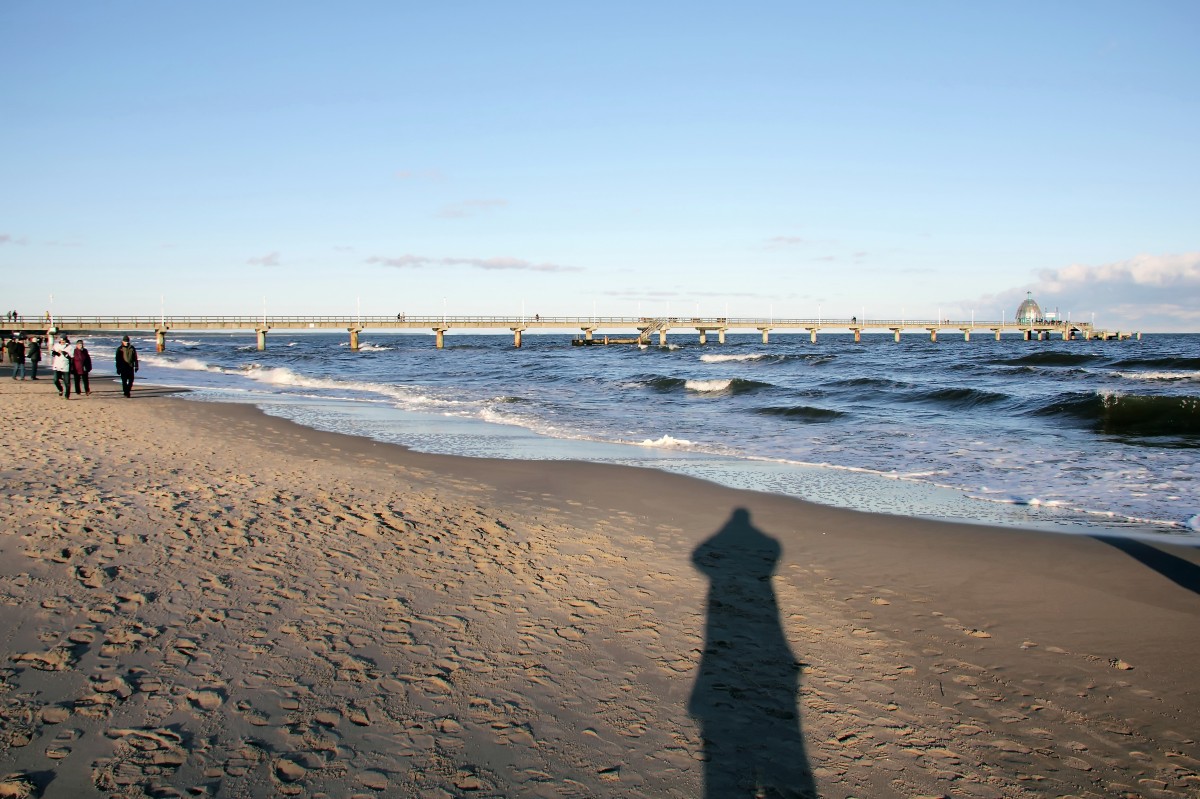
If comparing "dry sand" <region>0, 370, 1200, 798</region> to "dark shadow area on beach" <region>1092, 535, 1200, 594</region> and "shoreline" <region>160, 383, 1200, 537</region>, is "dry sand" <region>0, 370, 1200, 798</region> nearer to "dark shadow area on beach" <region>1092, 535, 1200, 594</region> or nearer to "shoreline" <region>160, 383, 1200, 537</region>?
"dark shadow area on beach" <region>1092, 535, 1200, 594</region>

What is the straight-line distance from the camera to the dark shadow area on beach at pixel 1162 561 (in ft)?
18.3

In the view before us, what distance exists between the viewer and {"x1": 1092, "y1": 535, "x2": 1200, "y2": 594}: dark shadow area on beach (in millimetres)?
5590

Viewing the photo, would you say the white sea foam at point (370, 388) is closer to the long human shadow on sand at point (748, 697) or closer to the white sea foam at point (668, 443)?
the white sea foam at point (668, 443)

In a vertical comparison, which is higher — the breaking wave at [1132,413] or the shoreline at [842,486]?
the breaking wave at [1132,413]

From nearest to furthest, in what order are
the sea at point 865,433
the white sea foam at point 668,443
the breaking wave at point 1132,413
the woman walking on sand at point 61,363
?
the sea at point 865,433, the white sea foam at point 668,443, the breaking wave at point 1132,413, the woman walking on sand at point 61,363

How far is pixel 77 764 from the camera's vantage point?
2.81 metres

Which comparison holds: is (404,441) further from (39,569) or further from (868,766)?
(868,766)

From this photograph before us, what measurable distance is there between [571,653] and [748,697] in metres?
Result: 0.97

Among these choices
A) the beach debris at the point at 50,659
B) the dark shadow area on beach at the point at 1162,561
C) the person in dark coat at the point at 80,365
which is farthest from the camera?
the person in dark coat at the point at 80,365

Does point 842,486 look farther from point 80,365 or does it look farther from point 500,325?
point 500,325

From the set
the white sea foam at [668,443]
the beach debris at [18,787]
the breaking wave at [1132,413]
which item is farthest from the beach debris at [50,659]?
the breaking wave at [1132,413]

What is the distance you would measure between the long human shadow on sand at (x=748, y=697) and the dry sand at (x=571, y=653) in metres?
0.02

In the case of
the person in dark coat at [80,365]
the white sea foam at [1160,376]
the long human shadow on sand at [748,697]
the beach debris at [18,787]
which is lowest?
the long human shadow on sand at [748,697]

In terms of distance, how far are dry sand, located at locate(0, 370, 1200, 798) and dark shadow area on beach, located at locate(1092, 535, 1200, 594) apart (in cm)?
5
